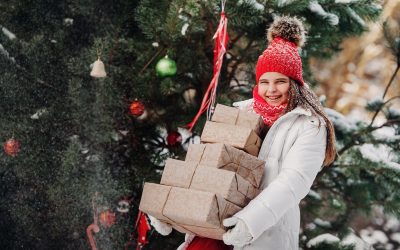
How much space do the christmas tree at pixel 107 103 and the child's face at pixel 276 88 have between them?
0.55m

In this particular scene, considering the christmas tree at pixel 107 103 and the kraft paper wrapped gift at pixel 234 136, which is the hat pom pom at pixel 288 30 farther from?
the kraft paper wrapped gift at pixel 234 136

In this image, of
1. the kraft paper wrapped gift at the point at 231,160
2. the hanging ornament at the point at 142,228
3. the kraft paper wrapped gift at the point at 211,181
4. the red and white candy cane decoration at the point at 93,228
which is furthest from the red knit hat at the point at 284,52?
the red and white candy cane decoration at the point at 93,228

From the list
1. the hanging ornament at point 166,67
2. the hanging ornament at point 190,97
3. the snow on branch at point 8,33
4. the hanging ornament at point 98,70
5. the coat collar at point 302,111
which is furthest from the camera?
the hanging ornament at point 190,97

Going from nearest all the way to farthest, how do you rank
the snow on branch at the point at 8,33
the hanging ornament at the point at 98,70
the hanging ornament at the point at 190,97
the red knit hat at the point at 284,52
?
the red knit hat at the point at 284,52, the hanging ornament at the point at 98,70, the snow on branch at the point at 8,33, the hanging ornament at the point at 190,97

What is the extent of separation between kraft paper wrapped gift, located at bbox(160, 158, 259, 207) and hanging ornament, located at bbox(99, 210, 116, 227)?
0.90 metres

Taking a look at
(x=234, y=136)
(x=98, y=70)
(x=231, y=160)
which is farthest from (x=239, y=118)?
(x=98, y=70)

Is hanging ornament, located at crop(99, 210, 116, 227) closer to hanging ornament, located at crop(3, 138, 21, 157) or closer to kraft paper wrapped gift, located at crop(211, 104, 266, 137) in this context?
hanging ornament, located at crop(3, 138, 21, 157)

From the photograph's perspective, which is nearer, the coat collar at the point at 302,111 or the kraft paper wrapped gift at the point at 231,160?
the kraft paper wrapped gift at the point at 231,160

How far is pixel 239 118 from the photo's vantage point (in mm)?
1957

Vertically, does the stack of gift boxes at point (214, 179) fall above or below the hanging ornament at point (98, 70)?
above

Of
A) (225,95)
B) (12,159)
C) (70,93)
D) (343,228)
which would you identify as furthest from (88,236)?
(343,228)

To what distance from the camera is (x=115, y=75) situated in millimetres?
2713

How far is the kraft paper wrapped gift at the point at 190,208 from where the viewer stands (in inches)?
65.2

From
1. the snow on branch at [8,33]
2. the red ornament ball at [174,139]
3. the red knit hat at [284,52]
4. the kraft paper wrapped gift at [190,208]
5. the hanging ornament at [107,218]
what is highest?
the red knit hat at [284,52]
